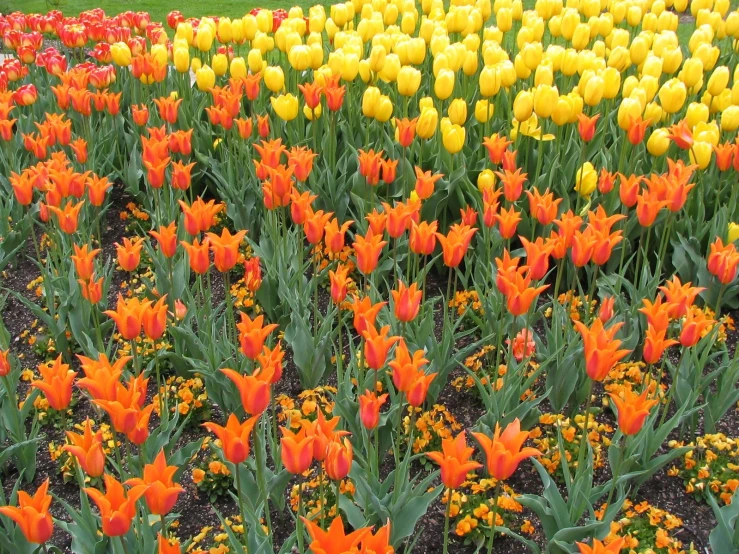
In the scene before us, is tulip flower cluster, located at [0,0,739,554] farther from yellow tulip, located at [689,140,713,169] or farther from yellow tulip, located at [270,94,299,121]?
yellow tulip, located at [270,94,299,121]

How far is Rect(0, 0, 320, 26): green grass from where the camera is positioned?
12.8 m

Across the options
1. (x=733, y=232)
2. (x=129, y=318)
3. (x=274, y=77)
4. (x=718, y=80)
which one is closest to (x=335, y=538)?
(x=129, y=318)

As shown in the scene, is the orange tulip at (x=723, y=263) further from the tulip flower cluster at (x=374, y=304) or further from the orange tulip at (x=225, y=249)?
the orange tulip at (x=225, y=249)

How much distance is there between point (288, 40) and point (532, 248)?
3.15 m

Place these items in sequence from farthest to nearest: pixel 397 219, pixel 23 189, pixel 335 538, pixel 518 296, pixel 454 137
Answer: pixel 454 137, pixel 23 189, pixel 397 219, pixel 518 296, pixel 335 538

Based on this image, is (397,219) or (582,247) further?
(397,219)

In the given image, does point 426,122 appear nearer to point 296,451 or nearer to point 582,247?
point 582,247

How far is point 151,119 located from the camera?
5.47m

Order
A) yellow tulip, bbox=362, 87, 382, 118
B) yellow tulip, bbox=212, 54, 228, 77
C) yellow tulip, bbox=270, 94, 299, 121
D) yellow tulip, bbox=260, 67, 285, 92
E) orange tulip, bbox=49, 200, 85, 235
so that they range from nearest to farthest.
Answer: orange tulip, bbox=49, 200, 85, 235
yellow tulip, bbox=362, 87, 382, 118
yellow tulip, bbox=270, 94, 299, 121
yellow tulip, bbox=260, 67, 285, 92
yellow tulip, bbox=212, 54, 228, 77

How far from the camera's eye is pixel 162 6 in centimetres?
1326

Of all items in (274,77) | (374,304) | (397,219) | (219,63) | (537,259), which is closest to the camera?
(537,259)

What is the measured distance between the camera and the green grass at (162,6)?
1280cm

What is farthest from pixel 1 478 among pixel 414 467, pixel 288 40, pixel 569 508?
pixel 288 40

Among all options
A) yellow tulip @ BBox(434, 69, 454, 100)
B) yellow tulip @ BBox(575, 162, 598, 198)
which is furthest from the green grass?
yellow tulip @ BBox(575, 162, 598, 198)
